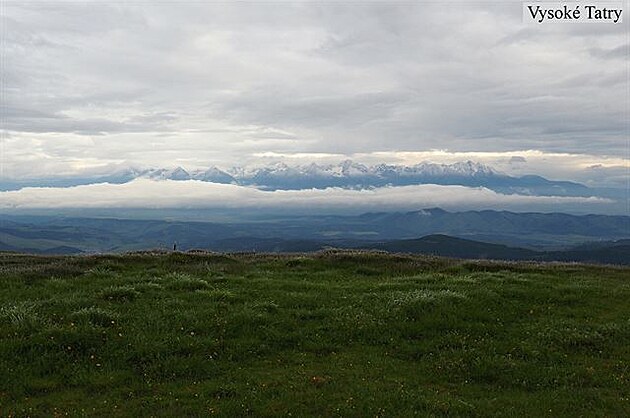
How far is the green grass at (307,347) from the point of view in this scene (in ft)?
47.4

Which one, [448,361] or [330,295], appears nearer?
[448,361]

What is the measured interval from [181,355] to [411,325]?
8634mm

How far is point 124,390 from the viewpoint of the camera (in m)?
15.0

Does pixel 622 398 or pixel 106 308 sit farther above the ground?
pixel 106 308

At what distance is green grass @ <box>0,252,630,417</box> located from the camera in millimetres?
14438

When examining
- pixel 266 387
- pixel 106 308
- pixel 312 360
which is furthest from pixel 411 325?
pixel 106 308

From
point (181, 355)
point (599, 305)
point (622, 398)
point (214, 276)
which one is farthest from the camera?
point (214, 276)

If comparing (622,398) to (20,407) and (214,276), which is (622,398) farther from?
(214,276)

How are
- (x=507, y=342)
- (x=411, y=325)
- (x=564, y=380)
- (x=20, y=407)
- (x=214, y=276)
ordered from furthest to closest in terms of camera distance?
(x=214, y=276)
(x=411, y=325)
(x=507, y=342)
(x=564, y=380)
(x=20, y=407)

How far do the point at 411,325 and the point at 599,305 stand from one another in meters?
10.6

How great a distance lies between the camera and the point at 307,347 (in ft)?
61.3

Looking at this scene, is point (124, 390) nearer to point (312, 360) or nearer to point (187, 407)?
point (187, 407)

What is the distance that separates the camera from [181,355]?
1730 cm

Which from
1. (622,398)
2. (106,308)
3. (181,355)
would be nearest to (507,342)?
(622,398)
